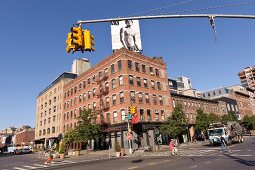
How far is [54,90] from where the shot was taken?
6994 cm

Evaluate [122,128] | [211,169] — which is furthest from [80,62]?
[211,169]

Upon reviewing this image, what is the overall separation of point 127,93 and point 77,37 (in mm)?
31707

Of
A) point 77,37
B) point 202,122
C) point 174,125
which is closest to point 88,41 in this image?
point 77,37

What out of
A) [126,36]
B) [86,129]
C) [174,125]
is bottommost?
[174,125]

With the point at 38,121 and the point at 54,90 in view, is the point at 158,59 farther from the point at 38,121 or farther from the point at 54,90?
the point at 38,121

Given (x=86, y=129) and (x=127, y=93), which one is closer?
(x=127, y=93)

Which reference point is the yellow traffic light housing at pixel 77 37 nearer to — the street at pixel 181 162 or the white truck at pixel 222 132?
the street at pixel 181 162

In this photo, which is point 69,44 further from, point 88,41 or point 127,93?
point 127,93

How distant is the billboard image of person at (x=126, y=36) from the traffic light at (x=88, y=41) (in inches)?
1497

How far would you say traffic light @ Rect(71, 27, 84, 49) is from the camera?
916 cm

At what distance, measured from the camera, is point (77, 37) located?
923cm

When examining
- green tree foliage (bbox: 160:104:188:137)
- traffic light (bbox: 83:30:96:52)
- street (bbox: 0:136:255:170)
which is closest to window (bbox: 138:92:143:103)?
green tree foliage (bbox: 160:104:188:137)

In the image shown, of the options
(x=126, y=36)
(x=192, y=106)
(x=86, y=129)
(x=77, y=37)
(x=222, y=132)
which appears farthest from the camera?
(x=192, y=106)

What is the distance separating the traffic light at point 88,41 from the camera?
31.1 ft
